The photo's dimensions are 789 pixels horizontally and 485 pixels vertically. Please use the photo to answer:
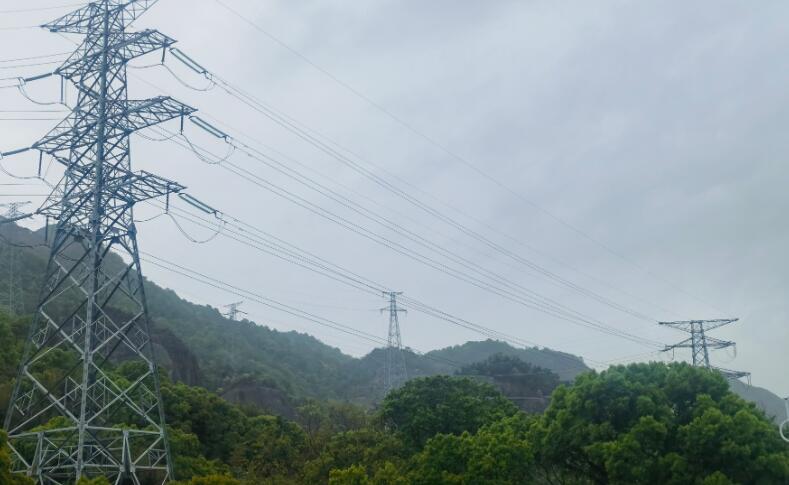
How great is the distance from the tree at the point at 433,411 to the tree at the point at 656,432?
1000 centimetres

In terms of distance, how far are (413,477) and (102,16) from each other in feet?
59.8

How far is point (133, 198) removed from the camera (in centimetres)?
2133

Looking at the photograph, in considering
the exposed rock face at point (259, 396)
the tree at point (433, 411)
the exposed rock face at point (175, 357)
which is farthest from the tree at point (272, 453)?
the exposed rock face at point (259, 396)

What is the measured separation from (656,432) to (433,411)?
1583 centimetres

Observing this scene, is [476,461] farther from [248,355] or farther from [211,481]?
[248,355]

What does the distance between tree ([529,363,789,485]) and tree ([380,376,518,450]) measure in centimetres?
1000

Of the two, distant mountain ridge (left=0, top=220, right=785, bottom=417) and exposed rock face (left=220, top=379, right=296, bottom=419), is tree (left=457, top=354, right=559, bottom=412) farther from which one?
exposed rock face (left=220, top=379, right=296, bottom=419)

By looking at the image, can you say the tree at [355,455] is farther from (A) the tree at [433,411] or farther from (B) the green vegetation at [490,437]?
(A) the tree at [433,411]

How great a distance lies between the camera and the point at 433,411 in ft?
133

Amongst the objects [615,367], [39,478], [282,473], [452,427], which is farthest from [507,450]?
[39,478]

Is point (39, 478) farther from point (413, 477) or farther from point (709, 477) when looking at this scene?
point (709, 477)

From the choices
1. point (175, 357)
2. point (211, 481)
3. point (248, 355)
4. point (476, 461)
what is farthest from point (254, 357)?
point (211, 481)

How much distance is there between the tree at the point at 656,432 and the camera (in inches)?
1002

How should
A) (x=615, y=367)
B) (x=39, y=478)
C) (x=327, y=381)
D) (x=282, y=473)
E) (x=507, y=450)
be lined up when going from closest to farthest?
(x=39, y=478)
(x=507, y=450)
(x=615, y=367)
(x=282, y=473)
(x=327, y=381)
